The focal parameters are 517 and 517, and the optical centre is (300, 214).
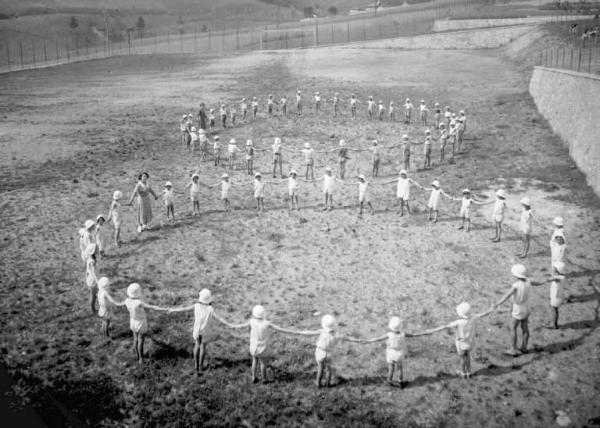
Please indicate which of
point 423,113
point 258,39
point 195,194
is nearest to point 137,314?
point 195,194

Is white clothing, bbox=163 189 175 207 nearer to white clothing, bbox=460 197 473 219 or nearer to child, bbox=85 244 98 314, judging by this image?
child, bbox=85 244 98 314

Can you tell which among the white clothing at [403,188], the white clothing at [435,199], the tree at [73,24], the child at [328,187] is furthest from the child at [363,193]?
the tree at [73,24]

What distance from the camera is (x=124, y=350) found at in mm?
10492

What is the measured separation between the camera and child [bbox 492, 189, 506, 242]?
1523cm

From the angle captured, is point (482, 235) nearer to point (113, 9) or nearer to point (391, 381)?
point (391, 381)

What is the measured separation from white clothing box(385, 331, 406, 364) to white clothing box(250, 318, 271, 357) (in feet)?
7.19

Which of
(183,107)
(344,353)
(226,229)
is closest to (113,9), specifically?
(183,107)

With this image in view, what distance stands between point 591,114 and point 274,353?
683 inches

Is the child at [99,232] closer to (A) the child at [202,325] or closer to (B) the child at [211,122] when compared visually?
(A) the child at [202,325]

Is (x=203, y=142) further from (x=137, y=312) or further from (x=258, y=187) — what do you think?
(x=137, y=312)

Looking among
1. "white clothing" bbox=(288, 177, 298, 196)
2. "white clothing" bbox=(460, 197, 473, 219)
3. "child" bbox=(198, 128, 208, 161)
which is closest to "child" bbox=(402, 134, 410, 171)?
"white clothing" bbox=(460, 197, 473, 219)

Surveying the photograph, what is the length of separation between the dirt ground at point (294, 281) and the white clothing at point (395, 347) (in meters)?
0.67

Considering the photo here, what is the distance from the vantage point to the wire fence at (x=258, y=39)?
7438 cm

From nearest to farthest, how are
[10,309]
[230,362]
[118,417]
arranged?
[118,417] → [230,362] → [10,309]
